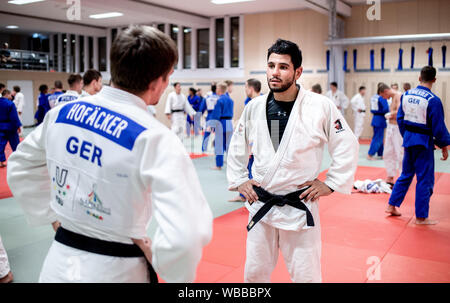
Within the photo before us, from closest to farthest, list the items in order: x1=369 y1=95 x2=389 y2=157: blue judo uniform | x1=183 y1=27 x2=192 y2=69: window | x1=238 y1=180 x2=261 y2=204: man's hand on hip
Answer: x1=238 y1=180 x2=261 y2=204: man's hand on hip
x1=369 y1=95 x2=389 y2=157: blue judo uniform
x1=183 y1=27 x2=192 y2=69: window

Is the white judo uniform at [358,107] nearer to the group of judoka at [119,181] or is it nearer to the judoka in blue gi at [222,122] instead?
the judoka in blue gi at [222,122]

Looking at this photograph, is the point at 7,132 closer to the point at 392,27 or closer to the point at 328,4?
the point at 328,4

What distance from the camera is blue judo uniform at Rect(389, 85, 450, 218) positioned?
15.5 feet

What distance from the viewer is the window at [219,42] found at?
17.4m

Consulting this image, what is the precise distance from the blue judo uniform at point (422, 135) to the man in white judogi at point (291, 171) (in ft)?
9.44

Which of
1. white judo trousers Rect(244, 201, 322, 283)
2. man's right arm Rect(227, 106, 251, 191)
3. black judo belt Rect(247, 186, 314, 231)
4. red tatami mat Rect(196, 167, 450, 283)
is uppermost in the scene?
man's right arm Rect(227, 106, 251, 191)

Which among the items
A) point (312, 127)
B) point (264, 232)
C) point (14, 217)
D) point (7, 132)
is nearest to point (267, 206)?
point (264, 232)

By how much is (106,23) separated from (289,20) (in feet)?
28.2

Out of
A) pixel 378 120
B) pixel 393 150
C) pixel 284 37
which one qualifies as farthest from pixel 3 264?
pixel 284 37

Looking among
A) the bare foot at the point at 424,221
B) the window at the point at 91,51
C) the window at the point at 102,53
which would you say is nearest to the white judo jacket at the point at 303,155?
the bare foot at the point at 424,221

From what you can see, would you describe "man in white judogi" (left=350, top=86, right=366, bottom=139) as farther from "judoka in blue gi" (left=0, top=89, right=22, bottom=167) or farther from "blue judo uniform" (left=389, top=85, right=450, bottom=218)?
"judoka in blue gi" (left=0, top=89, right=22, bottom=167)

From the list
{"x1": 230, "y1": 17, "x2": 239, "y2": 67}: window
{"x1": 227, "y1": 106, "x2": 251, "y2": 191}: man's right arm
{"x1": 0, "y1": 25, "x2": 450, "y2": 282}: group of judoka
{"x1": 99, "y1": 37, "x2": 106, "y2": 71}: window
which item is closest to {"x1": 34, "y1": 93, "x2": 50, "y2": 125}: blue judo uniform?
{"x1": 230, "y1": 17, "x2": 239, "y2": 67}: window

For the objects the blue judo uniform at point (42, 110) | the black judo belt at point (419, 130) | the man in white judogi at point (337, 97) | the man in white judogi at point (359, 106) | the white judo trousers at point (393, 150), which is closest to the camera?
the black judo belt at point (419, 130)

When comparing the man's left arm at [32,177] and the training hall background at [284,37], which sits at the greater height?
the training hall background at [284,37]
